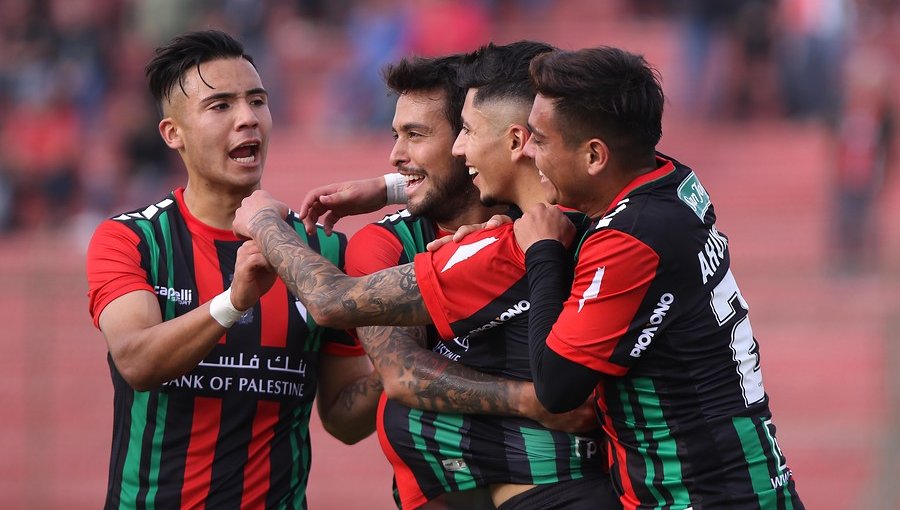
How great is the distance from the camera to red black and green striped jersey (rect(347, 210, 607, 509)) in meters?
4.01

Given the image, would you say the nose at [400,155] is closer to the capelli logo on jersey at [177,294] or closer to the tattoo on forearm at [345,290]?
the tattoo on forearm at [345,290]

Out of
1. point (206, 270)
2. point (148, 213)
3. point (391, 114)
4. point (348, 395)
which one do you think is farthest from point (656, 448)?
point (391, 114)

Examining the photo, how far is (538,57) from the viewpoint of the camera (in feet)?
13.0

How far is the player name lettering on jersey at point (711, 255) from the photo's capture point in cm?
370

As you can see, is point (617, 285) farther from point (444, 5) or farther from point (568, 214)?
point (444, 5)

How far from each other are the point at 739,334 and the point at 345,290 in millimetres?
1174

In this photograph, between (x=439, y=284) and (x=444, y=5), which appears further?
(x=444, y=5)

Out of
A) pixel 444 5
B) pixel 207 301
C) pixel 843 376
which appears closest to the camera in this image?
pixel 207 301

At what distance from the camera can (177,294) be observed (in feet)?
14.6

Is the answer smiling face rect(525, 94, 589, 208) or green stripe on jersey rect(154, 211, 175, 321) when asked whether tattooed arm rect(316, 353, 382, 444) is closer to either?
green stripe on jersey rect(154, 211, 175, 321)

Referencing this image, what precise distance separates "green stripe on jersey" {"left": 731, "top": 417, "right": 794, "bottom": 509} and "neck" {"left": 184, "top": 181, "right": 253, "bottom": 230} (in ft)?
6.49

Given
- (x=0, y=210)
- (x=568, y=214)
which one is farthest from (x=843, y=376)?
(x=0, y=210)

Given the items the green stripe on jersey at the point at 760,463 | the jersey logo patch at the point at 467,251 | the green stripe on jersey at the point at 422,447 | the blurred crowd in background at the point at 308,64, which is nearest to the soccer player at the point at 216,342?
the green stripe on jersey at the point at 422,447

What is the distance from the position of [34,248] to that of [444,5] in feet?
20.9
